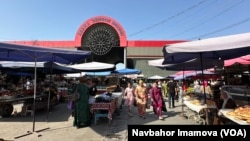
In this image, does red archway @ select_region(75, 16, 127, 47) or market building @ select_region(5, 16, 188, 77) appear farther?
market building @ select_region(5, 16, 188, 77)

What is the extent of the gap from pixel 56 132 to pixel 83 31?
3240 cm

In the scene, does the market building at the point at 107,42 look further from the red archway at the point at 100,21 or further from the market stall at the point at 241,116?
the market stall at the point at 241,116

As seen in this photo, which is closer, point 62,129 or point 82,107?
point 62,129

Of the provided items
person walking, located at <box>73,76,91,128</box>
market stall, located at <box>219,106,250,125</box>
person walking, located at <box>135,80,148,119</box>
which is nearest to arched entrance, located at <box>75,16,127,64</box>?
person walking, located at <box>135,80,148,119</box>

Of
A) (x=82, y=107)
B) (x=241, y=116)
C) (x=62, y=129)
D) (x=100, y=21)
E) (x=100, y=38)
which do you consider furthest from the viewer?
(x=100, y=38)

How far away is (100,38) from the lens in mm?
41000

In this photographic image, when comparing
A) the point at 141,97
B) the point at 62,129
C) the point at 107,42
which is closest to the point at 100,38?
the point at 107,42

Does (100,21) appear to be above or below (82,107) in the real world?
above

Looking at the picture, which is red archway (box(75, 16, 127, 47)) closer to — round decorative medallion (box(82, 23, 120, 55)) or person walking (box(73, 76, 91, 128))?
round decorative medallion (box(82, 23, 120, 55))

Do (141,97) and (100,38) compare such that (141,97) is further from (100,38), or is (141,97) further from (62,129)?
(100,38)

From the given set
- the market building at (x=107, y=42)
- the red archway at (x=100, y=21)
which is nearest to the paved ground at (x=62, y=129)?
the market building at (x=107, y=42)

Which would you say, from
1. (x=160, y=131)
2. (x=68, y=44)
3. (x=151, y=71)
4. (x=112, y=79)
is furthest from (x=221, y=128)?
(x=151, y=71)

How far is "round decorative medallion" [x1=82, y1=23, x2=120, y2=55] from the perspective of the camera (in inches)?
1591

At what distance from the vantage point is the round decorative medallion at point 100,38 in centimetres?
4041
